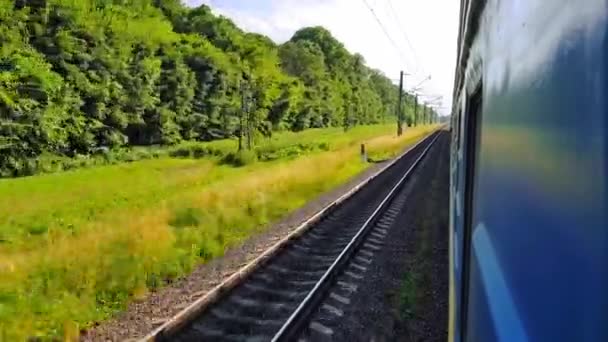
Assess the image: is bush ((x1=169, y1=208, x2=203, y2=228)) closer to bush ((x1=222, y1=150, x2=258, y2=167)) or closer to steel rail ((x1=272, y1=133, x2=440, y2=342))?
steel rail ((x1=272, y1=133, x2=440, y2=342))

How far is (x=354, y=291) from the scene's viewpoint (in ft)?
28.2

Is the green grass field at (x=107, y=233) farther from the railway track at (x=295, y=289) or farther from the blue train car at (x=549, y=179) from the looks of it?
the blue train car at (x=549, y=179)

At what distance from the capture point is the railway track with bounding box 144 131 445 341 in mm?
6891

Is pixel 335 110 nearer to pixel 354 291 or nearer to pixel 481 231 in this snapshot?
pixel 354 291

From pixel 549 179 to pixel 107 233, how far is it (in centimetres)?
1297

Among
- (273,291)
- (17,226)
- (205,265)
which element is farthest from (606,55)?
(17,226)

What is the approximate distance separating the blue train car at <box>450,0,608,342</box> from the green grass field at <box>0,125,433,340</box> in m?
6.91

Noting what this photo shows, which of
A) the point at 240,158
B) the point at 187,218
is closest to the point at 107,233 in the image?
the point at 187,218

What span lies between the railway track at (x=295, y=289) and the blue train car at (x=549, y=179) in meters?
5.26

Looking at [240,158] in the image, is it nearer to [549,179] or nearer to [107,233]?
[107,233]

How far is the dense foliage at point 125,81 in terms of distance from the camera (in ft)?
113

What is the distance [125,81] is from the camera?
1770 inches

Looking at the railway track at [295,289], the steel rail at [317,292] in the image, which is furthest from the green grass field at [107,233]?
the steel rail at [317,292]

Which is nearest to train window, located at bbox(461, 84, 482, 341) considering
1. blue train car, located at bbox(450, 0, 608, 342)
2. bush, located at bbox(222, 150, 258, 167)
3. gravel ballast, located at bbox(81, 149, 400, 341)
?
blue train car, located at bbox(450, 0, 608, 342)
